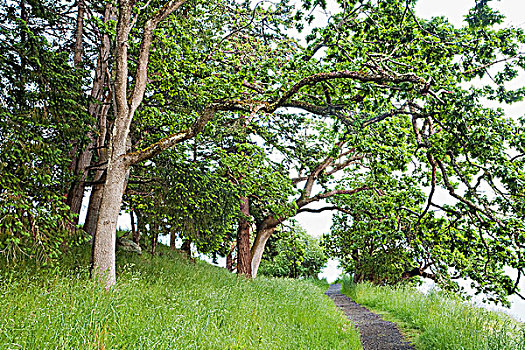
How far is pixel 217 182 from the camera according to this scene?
34.7 ft

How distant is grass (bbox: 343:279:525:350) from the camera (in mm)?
6648

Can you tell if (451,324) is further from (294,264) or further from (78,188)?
(294,264)

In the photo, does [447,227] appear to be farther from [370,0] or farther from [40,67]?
[40,67]

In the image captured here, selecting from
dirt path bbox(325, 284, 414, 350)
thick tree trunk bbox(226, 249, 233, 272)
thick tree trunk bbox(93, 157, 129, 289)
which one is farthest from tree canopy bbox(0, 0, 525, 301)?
thick tree trunk bbox(226, 249, 233, 272)

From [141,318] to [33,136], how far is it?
3917 mm

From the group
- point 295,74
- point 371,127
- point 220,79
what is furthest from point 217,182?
point 371,127

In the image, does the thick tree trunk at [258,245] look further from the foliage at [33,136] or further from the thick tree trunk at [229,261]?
the foliage at [33,136]

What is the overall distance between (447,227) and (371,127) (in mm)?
A: 2502

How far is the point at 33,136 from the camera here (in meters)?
6.52

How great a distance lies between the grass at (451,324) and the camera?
6.65 m

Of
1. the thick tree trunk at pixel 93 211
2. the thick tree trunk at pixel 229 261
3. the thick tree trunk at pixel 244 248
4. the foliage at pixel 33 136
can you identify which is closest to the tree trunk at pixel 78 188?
the thick tree trunk at pixel 93 211

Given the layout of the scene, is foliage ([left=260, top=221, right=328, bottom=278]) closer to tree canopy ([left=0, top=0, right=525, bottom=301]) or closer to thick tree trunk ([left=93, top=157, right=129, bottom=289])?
tree canopy ([left=0, top=0, right=525, bottom=301])

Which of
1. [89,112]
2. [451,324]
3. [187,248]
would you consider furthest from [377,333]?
[89,112]

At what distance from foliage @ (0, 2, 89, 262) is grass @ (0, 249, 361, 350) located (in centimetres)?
72
